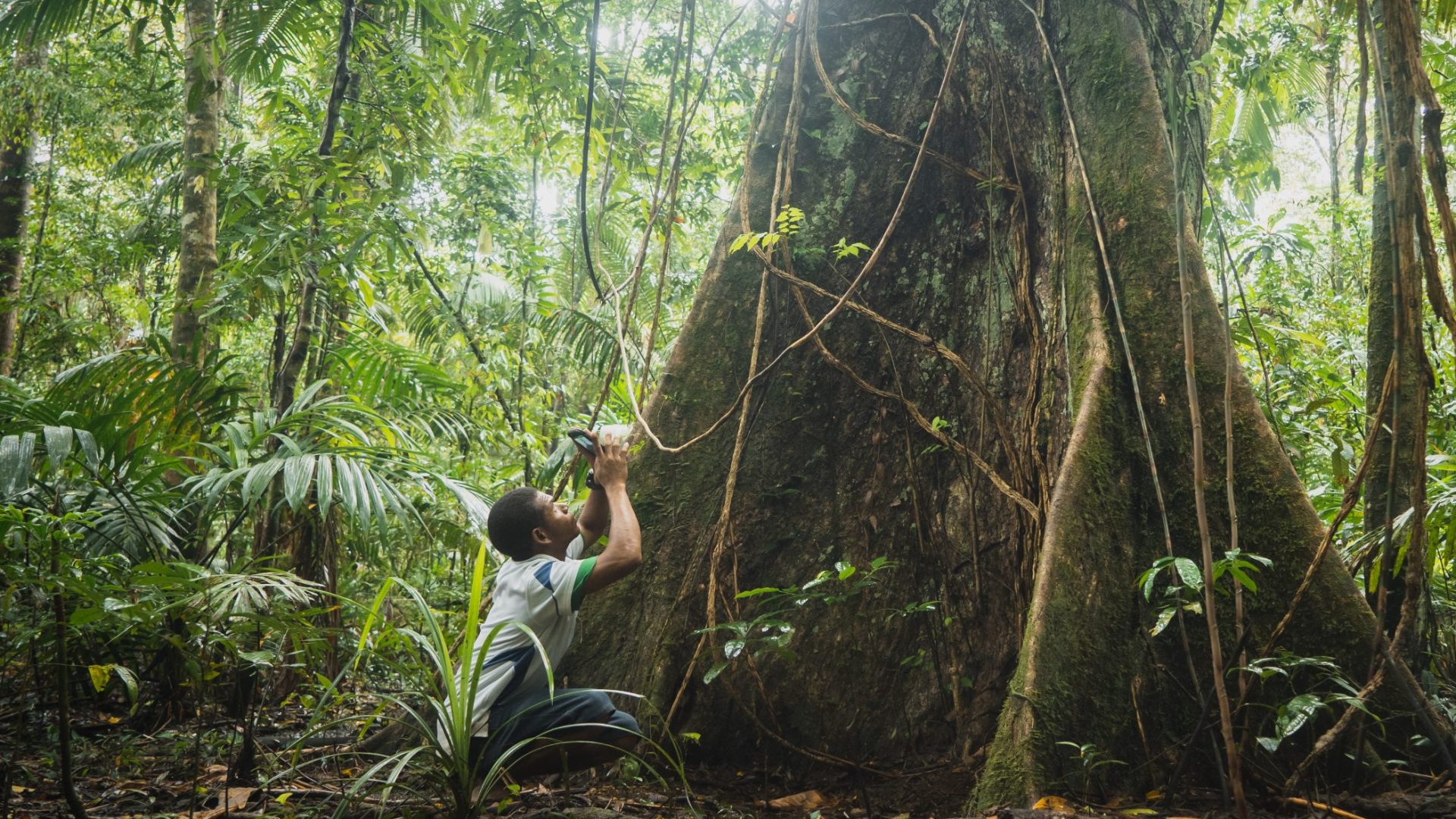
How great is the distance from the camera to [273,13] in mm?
4094

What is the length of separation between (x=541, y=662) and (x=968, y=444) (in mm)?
1632

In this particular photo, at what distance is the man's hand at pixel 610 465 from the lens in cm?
295

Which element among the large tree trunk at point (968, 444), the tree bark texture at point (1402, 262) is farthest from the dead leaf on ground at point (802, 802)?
the tree bark texture at point (1402, 262)

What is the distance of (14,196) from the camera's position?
7.72 metres

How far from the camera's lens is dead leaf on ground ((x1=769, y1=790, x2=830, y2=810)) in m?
2.71

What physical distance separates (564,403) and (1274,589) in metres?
6.82

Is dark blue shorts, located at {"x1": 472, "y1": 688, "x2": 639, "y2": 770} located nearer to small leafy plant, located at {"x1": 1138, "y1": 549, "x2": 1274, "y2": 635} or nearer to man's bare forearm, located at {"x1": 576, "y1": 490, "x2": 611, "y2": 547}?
man's bare forearm, located at {"x1": 576, "y1": 490, "x2": 611, "y2": 547}

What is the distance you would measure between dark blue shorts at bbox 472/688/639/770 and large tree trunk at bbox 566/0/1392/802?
0.39m

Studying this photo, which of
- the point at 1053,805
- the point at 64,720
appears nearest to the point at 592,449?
the point at 64,720

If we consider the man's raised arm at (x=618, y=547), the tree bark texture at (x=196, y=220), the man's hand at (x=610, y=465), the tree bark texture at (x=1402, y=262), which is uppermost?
the tree bark texture at (x=196, y=220)

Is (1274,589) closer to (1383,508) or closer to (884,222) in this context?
(1383,508)

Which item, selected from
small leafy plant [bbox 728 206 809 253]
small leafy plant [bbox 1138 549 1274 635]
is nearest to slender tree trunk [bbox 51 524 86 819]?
small leafy plant [bbox 728 206 809 253]

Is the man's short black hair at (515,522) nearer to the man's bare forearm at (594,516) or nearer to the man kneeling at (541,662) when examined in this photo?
the man kneeling at (541,662)

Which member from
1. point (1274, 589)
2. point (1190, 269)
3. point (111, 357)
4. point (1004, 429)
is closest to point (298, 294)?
point (111, 357)
